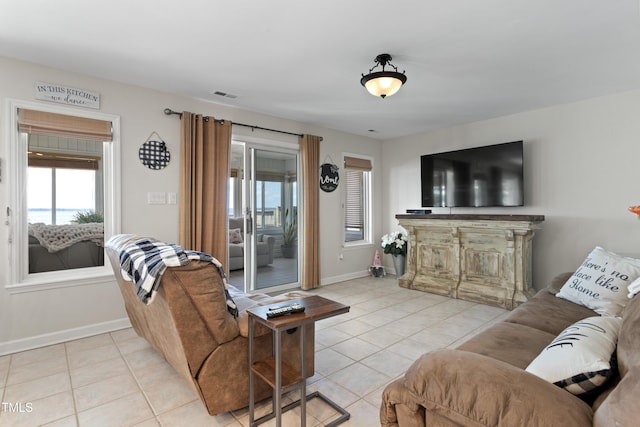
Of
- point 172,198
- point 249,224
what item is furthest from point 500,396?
point 249,224

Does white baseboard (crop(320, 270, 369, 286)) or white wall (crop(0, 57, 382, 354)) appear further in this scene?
white baseboard (crop(320, 270, 369, 286))

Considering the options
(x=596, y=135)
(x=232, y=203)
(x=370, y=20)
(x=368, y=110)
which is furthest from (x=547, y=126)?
(x=232, y=203)

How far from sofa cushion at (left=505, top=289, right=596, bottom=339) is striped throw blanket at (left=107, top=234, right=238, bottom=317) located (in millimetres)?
1842

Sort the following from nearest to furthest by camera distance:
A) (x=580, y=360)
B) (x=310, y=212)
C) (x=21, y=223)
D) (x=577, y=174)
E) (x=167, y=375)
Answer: (x=580, y=360), (x=167, y=375), (x=21, y=223), (x=577, y=174), (x=310, y=212)

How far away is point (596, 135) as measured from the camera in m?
3.71

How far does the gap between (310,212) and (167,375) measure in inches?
112

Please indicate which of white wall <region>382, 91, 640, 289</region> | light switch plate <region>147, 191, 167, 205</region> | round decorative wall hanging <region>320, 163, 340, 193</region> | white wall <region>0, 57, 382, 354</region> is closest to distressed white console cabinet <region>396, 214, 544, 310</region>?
white wall <region>382, 91, 640, 289</region>

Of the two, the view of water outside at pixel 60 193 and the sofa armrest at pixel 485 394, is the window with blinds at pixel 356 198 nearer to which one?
the view of water outside at pixel 60 193

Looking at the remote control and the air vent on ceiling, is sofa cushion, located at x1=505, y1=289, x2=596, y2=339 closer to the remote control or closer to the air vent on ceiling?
the remote control

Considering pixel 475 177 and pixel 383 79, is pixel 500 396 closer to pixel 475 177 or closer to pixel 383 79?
pixel 383 79

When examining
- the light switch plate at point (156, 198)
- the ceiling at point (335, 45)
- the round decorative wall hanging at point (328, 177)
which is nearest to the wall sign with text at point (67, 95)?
the ceiling at point (335, 45)

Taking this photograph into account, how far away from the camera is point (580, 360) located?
102 centimetres

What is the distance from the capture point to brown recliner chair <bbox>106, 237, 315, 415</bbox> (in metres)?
1.60

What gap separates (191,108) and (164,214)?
4.08 ft
